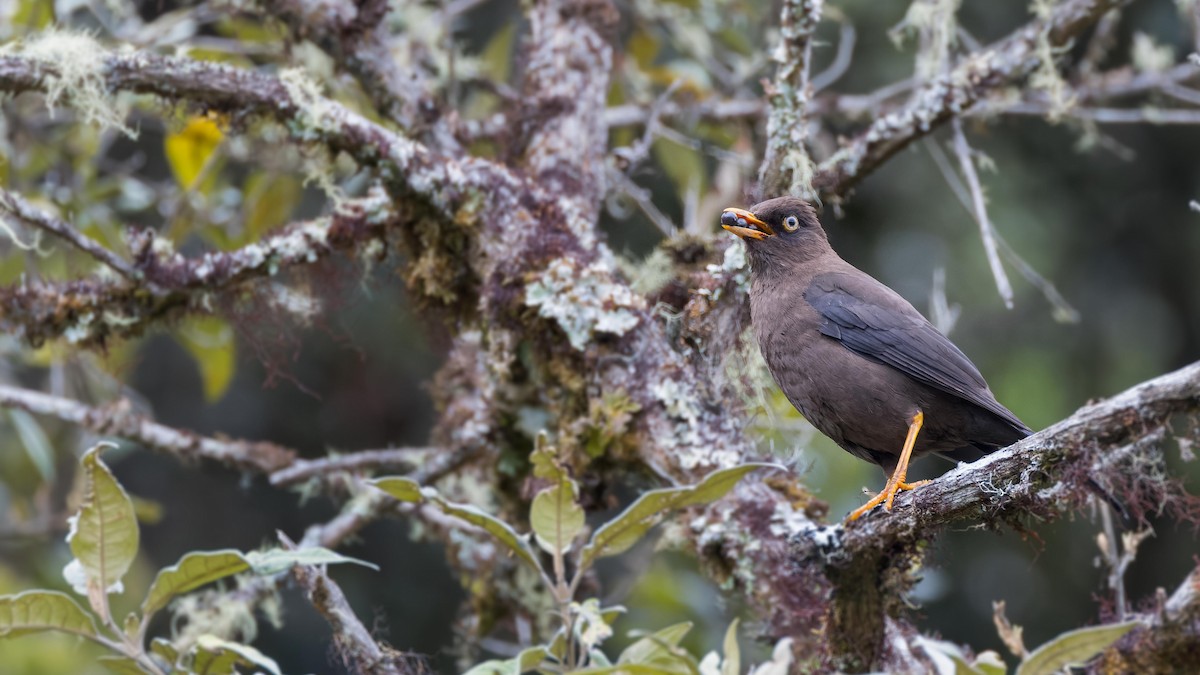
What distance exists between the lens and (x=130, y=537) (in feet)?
8.98

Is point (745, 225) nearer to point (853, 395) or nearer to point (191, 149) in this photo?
point (853, 395)

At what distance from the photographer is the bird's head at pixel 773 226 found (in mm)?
3922

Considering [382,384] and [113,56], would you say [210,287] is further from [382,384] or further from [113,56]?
[382,384]

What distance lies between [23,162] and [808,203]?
3.90 metres

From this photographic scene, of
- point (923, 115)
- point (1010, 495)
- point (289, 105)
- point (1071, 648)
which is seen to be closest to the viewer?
point (1071, 648)

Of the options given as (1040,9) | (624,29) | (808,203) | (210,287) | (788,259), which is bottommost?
(210,287)

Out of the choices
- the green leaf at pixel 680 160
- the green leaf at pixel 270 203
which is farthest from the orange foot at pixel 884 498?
the green leaf at pixel 270 203

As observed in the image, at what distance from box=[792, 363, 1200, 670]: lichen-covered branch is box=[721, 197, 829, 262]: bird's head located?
108 centimetres

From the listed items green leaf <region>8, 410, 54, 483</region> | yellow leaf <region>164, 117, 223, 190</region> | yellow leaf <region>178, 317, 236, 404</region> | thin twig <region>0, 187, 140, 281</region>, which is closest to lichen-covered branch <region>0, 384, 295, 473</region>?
A: green leaf <region>8, 410, 54, 483</region>

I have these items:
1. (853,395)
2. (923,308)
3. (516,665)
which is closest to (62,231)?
(516,665)

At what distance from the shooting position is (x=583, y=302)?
152 inches

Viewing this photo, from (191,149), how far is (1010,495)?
168 inches

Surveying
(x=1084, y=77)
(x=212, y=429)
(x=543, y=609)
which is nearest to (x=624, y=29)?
(x=1084, y=77)

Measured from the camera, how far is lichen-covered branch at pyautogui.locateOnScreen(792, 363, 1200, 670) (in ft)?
7.32
